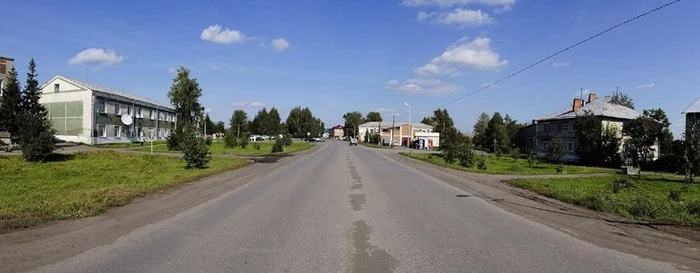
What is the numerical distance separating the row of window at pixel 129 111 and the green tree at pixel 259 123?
189ft

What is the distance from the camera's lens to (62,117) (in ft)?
193

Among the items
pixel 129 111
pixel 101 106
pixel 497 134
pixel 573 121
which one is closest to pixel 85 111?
pixel 101 106

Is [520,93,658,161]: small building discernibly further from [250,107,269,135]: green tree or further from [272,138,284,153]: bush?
[250,107,269,135]: green tree

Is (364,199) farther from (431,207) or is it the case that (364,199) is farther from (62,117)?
(62,117)

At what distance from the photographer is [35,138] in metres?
26.2

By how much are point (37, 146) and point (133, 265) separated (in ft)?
81.2

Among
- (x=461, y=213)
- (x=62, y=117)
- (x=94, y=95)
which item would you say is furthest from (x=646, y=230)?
(x=62, y=117)

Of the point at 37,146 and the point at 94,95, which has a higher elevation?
the point at 94,95

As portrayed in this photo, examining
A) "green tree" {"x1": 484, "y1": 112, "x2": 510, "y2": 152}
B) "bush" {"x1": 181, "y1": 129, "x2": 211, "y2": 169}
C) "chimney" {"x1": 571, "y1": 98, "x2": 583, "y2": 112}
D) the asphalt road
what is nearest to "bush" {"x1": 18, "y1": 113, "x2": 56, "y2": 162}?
"bush" {"x1": 181, "y1": 129, "x2": 211, "y2": 169}

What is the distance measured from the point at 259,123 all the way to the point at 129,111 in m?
79.7

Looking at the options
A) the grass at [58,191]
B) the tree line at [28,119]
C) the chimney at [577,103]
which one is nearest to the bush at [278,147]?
the tree line at [28,119]

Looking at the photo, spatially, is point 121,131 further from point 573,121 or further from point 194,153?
point 573,121

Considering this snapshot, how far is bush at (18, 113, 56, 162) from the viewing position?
85.1ft

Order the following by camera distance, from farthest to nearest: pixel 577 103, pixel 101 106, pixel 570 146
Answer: pixel 577 103 → pixel 101 106 → pixel 570 146
